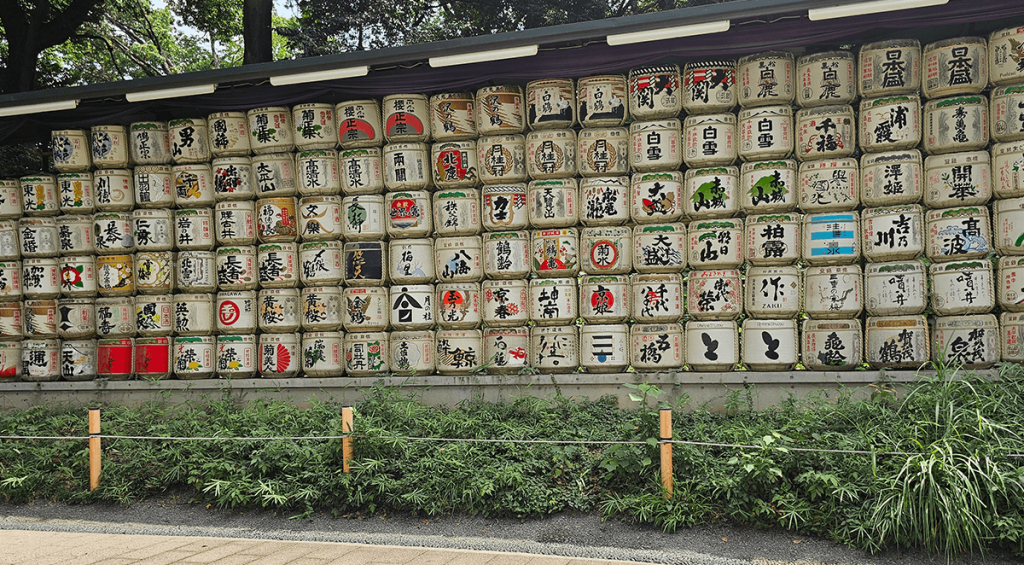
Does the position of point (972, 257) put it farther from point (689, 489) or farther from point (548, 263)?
point (548, 263)

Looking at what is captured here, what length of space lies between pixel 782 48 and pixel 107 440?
7.91m

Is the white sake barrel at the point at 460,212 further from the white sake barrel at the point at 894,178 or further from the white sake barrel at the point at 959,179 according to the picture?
the white sake barrel at the point at 959,179


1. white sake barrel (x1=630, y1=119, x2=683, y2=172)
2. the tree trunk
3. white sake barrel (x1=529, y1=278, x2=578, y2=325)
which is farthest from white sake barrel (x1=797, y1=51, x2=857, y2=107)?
the tree trunk

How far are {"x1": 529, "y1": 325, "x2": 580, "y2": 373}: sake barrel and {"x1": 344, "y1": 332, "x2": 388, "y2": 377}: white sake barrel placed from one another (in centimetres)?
170

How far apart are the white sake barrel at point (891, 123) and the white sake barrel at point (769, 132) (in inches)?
26.1

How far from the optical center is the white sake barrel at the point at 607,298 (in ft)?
21.5

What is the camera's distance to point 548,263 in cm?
668

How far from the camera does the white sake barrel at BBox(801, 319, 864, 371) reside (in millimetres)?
6012

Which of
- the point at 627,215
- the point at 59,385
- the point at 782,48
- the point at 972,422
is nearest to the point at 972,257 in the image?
the point at 972,422

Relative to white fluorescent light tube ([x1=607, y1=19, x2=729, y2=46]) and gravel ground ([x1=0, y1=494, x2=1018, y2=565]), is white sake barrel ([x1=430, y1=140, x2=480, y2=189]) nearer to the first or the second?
white fluorescent light tube ([x1=607, y1=19, x2=729, y2=46])

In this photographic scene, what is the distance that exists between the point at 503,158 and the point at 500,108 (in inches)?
20.9

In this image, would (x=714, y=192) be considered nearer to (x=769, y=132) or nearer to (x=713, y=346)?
(x=769, y=132)

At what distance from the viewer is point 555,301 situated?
662cm

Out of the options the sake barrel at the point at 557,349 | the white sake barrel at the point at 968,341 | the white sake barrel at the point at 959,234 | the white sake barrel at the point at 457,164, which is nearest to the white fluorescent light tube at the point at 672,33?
the white sake barrel at the point at 457,164
